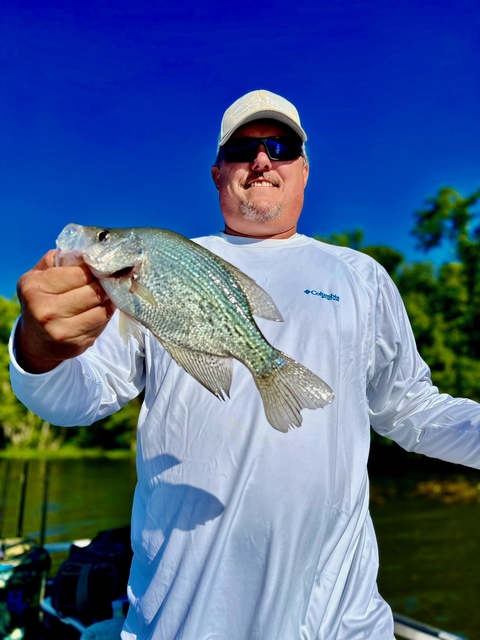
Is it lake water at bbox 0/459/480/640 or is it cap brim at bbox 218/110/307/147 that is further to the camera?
lake water at bbox 0/459/480/640

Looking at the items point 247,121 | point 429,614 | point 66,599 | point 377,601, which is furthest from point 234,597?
point 429,614

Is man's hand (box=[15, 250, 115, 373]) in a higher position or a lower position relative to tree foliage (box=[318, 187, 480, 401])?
lower

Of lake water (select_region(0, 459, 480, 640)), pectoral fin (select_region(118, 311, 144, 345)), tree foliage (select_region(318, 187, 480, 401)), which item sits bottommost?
lake water (select_region(0, 459, 480, 640))

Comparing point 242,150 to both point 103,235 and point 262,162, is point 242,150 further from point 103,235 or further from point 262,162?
point 103,235

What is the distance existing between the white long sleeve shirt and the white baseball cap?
2.63 feet

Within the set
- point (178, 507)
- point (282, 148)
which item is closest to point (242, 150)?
point (282, 148)

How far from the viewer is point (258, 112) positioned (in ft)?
9.45

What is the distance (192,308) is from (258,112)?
4.62ft

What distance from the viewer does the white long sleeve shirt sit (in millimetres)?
2094

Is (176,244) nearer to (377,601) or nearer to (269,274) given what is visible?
(269,274)

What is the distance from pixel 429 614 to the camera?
10477 mm

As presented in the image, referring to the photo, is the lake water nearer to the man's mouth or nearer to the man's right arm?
the man's right arm

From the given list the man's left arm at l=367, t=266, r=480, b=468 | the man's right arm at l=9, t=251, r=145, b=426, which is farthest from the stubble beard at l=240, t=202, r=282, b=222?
the man's right arm at l=9, t=251, r=145, b=426

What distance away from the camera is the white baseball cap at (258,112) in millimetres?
2875
